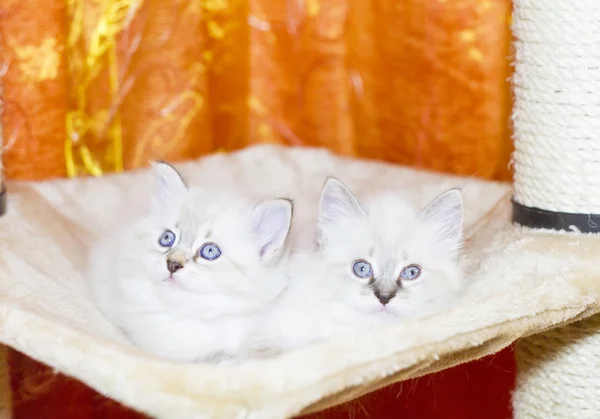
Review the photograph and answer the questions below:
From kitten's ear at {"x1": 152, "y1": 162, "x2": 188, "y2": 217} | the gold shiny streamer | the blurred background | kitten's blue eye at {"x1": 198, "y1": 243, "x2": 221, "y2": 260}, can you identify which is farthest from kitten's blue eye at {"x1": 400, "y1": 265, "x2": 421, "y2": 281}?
the gold shiny streamer

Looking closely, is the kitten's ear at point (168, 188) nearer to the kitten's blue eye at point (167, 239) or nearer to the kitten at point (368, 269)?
the kitten's blue eye at point (167, 239)

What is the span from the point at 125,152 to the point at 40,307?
4.07 feet

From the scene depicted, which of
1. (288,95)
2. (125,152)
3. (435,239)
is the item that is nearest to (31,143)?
(125,152)

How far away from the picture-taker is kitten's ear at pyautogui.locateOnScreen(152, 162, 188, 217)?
158 centimetres

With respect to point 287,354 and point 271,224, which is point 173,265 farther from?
point 287,354

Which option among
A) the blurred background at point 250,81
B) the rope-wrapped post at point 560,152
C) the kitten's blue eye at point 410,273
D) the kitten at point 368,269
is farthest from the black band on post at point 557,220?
the blurred background at point 250,81

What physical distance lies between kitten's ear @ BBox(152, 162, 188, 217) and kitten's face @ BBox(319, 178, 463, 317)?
0.95ft

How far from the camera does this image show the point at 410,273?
1459mm

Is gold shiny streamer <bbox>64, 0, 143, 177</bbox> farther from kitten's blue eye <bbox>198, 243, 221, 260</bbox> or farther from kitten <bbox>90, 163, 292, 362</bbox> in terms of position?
kitten's blue eye <bbox>198, 243, 221, 260</bbox>

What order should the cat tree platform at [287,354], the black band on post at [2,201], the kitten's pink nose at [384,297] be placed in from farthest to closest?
the black band on post at [2,201], the kitten's pink nose at [384,297], the cat tree platform at [287,354]

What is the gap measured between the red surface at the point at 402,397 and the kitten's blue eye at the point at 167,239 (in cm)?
57

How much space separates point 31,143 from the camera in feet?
7.77

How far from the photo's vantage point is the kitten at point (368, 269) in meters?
1.42

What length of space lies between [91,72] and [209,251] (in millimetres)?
1226
